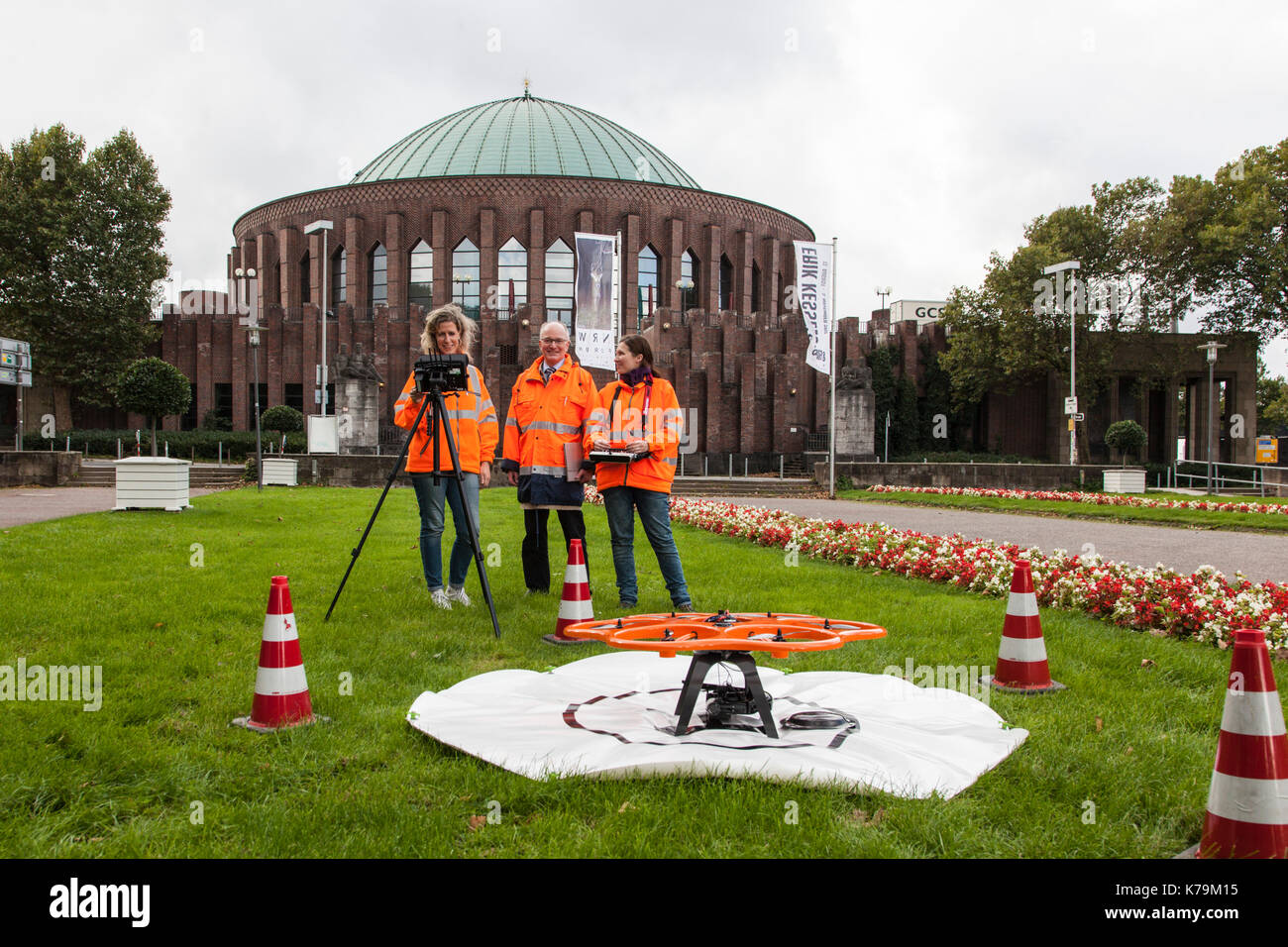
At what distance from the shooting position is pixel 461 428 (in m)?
7.10

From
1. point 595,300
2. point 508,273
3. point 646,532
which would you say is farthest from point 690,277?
point 646,532

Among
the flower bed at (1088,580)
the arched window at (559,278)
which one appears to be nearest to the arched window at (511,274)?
the arched window at (559,278)

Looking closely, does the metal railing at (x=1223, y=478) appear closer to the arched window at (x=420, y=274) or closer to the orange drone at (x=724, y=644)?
the orange drone at (x=724, y=644)

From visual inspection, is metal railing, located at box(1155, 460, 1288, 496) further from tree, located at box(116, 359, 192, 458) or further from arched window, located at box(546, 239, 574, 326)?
tree, located at box(116, 359, 192, 458)

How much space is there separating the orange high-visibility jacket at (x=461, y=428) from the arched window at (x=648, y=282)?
41.3 metres

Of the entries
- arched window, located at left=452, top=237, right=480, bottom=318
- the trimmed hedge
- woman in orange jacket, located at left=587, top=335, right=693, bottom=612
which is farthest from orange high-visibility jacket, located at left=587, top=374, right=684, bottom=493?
arched window, located at left=452, top=237, right=480, bottom=318

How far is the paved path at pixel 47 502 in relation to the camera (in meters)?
13.6

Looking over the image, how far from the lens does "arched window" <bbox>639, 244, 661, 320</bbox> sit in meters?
48.2

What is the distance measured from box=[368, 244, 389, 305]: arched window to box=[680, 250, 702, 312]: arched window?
53.4ft

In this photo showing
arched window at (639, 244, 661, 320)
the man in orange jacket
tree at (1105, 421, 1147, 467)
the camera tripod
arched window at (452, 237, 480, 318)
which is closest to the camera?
the camera tripod

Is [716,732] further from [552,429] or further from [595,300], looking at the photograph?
[595,300]
